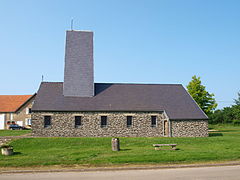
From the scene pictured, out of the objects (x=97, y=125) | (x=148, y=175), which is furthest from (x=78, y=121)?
(x=148, y=175)

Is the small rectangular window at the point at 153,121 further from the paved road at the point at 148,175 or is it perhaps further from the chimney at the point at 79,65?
the paved road at the point at 148,175

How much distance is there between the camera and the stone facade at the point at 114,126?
1030 inches

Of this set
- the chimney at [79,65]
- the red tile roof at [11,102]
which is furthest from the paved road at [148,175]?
the red tile roof at [11,102]

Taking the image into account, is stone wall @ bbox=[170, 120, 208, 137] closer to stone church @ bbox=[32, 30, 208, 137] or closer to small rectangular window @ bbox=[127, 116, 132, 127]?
stone church @ bbox=[32, 30, 208, 137]

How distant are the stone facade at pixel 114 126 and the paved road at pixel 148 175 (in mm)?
15860

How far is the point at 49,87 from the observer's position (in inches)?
1161

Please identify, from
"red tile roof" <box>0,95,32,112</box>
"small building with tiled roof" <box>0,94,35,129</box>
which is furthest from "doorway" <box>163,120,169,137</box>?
"red tile roof" <box>0,95,32,112</box>

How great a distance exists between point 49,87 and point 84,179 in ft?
71.3

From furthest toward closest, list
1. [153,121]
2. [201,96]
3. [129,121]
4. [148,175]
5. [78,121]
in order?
[201,96] < [153,121] < [129,121] < [78,121] < [148,175]

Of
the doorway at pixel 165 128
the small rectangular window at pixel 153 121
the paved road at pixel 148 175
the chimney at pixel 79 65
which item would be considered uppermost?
the chimney at pixel 79 65

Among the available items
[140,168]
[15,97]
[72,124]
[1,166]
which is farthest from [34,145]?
[15,97]

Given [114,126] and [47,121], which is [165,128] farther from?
[47,121]

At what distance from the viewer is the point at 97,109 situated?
87.4ft

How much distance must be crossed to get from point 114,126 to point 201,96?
1924cm
